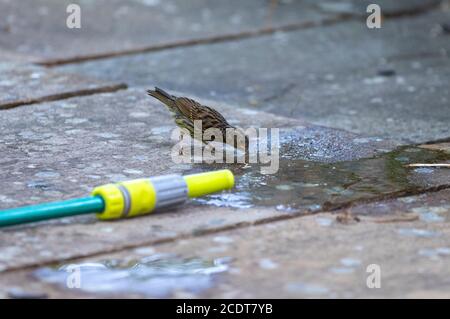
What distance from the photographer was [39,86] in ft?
15.4

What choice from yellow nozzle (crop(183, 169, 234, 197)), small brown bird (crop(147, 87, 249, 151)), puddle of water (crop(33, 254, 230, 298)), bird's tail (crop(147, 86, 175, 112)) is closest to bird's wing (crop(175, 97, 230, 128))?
small brown bird (crop(147, 87, 249, 151))

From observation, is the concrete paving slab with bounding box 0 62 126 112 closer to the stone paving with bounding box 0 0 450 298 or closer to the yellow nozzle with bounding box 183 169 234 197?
the stone paving with bounding box 0 0 450 298

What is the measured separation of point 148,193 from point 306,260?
0.52 m

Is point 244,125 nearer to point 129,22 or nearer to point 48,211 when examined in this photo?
point 48,211

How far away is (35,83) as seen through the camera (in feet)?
15.6

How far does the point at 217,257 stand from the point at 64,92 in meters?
2.02

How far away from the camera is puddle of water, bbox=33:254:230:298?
2568 mm

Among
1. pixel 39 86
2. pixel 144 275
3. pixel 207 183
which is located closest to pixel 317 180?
pixel 207 183

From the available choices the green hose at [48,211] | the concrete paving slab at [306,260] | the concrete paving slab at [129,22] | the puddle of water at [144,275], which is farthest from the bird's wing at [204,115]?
the concrete paving slab at [129,22]

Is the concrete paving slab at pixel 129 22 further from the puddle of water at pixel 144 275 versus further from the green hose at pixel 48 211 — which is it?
the puddle of water at pixel 144 275

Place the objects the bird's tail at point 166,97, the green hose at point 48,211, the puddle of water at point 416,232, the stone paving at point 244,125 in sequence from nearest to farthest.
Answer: the stone paving at point 244,125, the green hose at point 48,211, the puddle of water at point 416,232, the bird's tail at point 166,97

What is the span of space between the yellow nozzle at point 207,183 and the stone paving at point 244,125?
68 mm

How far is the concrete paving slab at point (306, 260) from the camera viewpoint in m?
2.55

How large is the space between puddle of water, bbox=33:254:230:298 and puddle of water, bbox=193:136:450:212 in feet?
1.56
